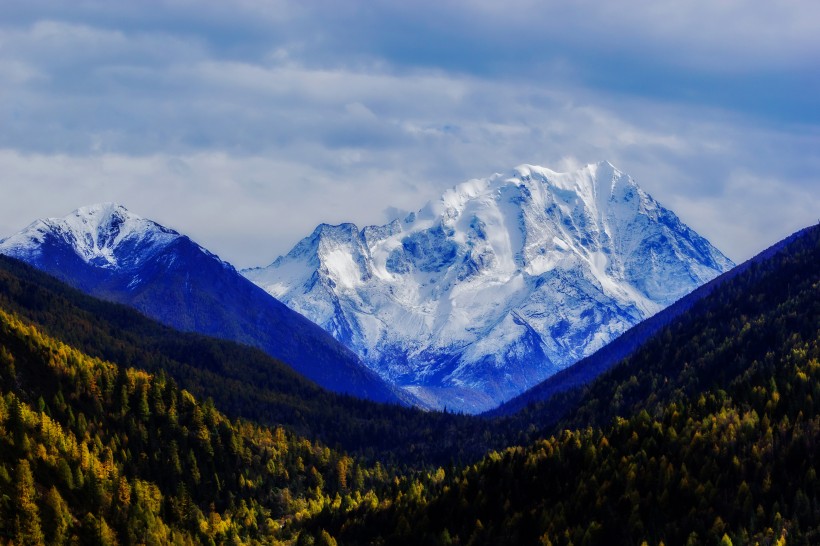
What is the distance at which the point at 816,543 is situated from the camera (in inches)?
7859

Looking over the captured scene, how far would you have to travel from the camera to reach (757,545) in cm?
19950

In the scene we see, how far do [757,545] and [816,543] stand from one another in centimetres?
1132
